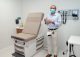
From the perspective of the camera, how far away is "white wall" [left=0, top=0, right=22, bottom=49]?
3793 millimetres

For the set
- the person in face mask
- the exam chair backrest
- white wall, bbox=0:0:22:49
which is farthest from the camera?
white wall, bbox=0:0:22:49

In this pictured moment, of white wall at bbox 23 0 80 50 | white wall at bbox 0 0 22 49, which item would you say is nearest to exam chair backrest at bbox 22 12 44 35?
white wall at bbox 23 0 80 50

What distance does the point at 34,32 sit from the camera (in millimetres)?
3279

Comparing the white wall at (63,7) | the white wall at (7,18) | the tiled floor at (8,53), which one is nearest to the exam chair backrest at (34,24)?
the white wall at (63,7)

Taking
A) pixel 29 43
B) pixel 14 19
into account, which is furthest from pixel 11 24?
pixel 29 43

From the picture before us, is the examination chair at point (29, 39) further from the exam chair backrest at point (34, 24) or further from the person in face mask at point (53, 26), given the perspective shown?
the person in face mask at point (53, 26)

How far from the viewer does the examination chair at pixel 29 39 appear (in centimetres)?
299

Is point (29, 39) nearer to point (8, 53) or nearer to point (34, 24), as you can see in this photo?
point (34, 24)

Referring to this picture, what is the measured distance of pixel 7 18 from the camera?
3.96m

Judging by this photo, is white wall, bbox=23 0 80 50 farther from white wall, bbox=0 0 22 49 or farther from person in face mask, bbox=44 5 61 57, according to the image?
white wall, bbox=0 0 22 49

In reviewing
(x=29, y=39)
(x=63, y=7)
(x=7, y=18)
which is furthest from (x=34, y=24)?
(x=7, y=18)

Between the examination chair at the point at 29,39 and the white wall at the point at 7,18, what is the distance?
2.81ft

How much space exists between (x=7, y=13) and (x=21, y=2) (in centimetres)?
86

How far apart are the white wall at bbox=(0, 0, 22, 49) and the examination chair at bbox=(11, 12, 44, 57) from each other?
858mm
